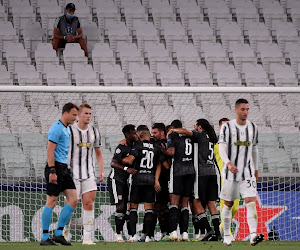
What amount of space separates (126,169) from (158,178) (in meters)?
0.54

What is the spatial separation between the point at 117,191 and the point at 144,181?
38cm

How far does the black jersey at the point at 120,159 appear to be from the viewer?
8414 mm

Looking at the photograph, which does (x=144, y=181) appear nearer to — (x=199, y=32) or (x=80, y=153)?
(x=80, y=153)

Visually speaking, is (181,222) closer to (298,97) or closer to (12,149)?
(12,149)

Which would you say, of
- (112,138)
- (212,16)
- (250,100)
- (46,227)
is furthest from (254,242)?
(212,16)

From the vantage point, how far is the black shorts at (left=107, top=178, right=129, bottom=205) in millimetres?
8469

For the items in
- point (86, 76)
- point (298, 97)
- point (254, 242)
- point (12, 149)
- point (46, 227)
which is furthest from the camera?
point (86, 76)

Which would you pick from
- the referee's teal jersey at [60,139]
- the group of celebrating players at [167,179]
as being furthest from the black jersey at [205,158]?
the referee's teal jersey at [60,139]

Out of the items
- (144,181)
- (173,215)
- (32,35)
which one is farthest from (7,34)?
(173,215)

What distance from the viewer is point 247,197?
650cm

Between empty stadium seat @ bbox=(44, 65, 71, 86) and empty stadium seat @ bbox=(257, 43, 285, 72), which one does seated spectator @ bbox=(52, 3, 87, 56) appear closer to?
empty stadium seat @ bbox=(44, 65, 71, 86)

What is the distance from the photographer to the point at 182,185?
8.42m

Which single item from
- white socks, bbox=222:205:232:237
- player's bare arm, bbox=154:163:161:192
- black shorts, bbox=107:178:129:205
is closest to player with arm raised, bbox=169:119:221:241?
player's bare arm, bbox=154:163:161:192

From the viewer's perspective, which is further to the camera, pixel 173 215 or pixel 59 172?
pixel 173 215
